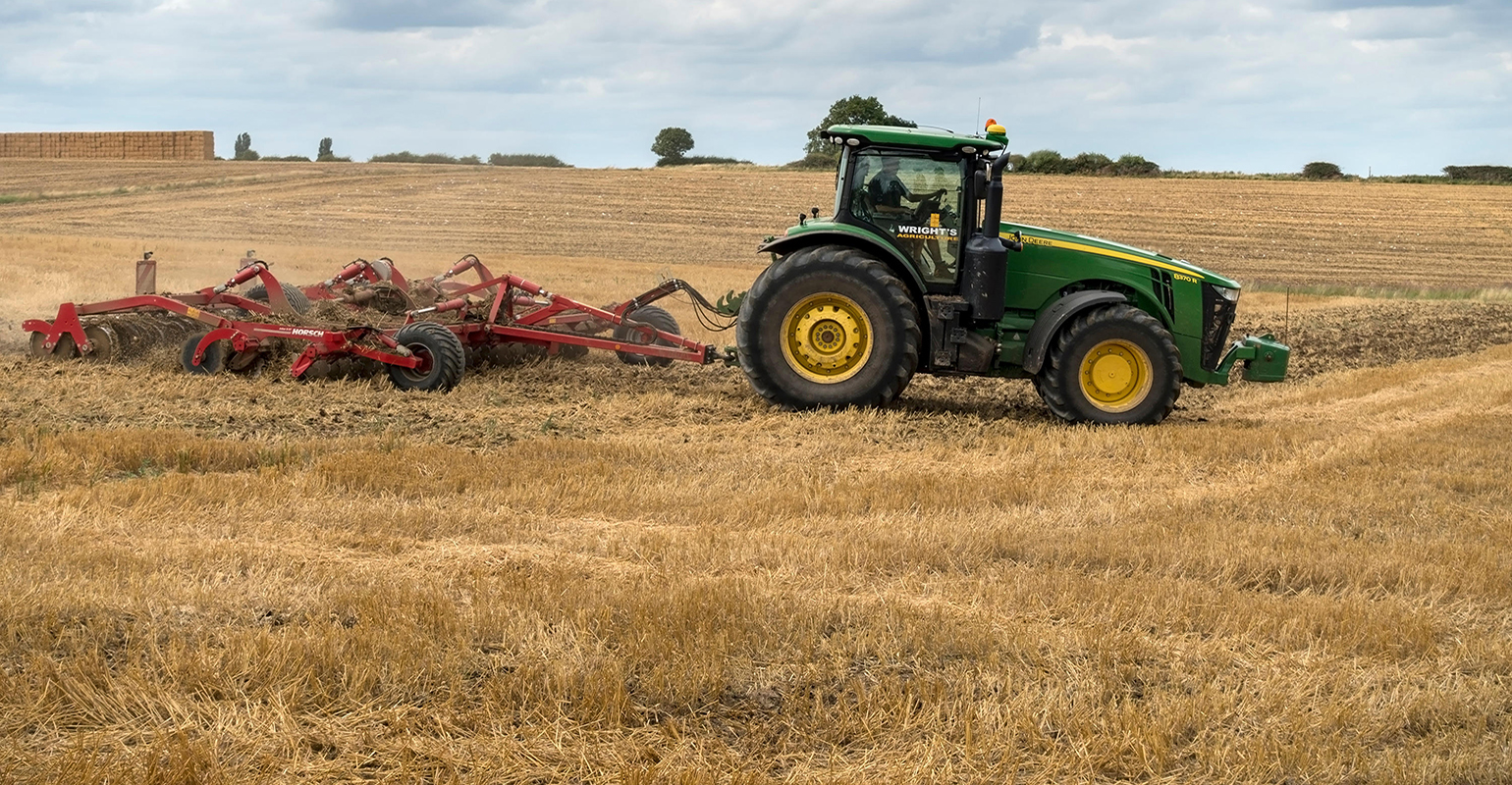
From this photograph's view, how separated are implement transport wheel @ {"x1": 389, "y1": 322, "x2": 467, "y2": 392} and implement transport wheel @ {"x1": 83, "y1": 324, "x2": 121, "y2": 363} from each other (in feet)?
8.85

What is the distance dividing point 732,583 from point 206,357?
24.3 feet

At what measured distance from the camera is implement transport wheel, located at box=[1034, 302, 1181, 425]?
928 cm

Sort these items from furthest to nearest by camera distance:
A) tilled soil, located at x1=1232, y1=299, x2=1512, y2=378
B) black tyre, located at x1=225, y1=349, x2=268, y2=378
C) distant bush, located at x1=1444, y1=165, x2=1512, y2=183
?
distant bush, located at x1=1444, y1=165, x2=1512, y2=183 < tilled soil, located at x1=1232, y1=299, x2=1512, y2=378 < black tyre, located at x1=225, y1=349, x2=268, y2=378

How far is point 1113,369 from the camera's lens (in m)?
9.48

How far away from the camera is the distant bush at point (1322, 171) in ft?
150

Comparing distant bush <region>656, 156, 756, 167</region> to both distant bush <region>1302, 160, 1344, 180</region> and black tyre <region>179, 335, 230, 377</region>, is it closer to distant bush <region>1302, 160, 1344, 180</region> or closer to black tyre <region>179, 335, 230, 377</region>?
distant bush <region>1302, 160, 1344, 180</region>

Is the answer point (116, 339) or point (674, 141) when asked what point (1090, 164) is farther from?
point (116, 339)

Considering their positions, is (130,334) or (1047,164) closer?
(130,334)

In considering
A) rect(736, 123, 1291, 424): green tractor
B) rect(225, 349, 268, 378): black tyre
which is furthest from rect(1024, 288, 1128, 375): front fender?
rect(225, 349, 268, 378): black tyre

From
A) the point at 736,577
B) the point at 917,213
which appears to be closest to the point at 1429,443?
the point at 917,213

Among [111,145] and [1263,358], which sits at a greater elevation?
[111,145]

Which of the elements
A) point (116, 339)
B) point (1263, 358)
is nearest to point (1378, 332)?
point (1263, 358)

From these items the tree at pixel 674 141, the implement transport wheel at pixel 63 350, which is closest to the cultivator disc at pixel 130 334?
the implement transport wheel at pixel 63 350

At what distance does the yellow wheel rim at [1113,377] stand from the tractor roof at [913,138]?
171 cm
